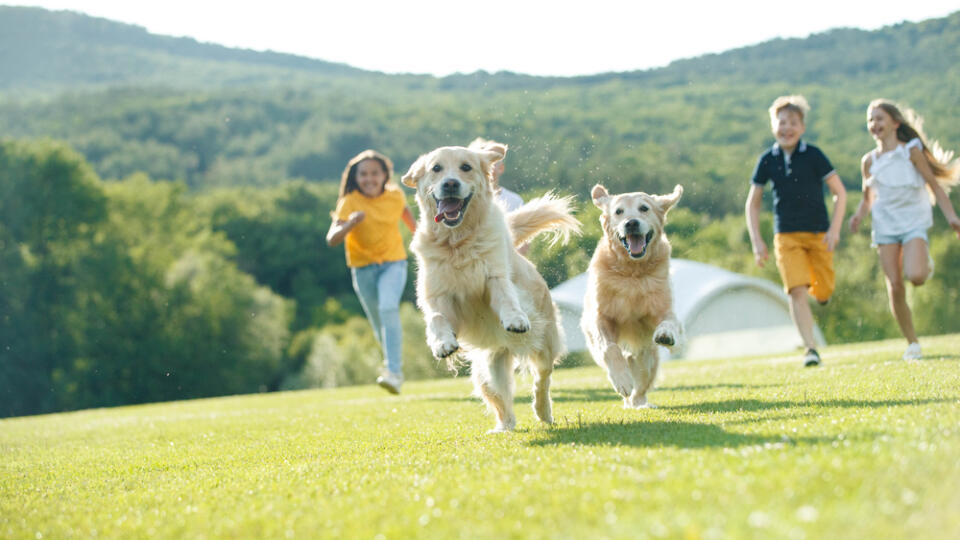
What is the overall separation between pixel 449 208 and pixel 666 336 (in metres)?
1.79

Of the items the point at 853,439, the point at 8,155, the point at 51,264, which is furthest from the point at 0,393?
the point at 853,439

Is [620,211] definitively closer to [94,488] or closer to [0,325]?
[94,488]

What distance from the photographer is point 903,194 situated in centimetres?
905

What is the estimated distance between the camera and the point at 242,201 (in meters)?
65.0

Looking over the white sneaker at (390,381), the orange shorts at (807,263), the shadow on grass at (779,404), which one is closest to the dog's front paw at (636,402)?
the shadow on grass at (779,404)

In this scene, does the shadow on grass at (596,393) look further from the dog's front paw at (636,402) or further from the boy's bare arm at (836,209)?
the boy's bare arm at (836,209)

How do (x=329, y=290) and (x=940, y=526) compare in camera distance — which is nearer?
(x=940, y=526)

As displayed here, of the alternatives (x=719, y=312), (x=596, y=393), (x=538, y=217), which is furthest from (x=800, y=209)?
(x=719, y=312)

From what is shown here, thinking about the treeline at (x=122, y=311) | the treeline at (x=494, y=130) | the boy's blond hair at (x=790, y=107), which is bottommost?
the treeline at (x=122, y=311)

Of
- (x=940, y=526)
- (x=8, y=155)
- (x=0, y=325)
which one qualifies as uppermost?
(x=8, y=155)

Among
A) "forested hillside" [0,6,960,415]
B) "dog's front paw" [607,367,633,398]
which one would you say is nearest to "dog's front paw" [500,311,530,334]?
"dog's front paw" [607,367,633,398]

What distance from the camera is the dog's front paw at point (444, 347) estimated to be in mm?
5113

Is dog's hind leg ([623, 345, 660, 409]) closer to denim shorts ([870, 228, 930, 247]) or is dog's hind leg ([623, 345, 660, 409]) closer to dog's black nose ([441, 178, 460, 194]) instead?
dog's black nose ([441, 178, 460, 194])

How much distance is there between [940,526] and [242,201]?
65958 millimetres
